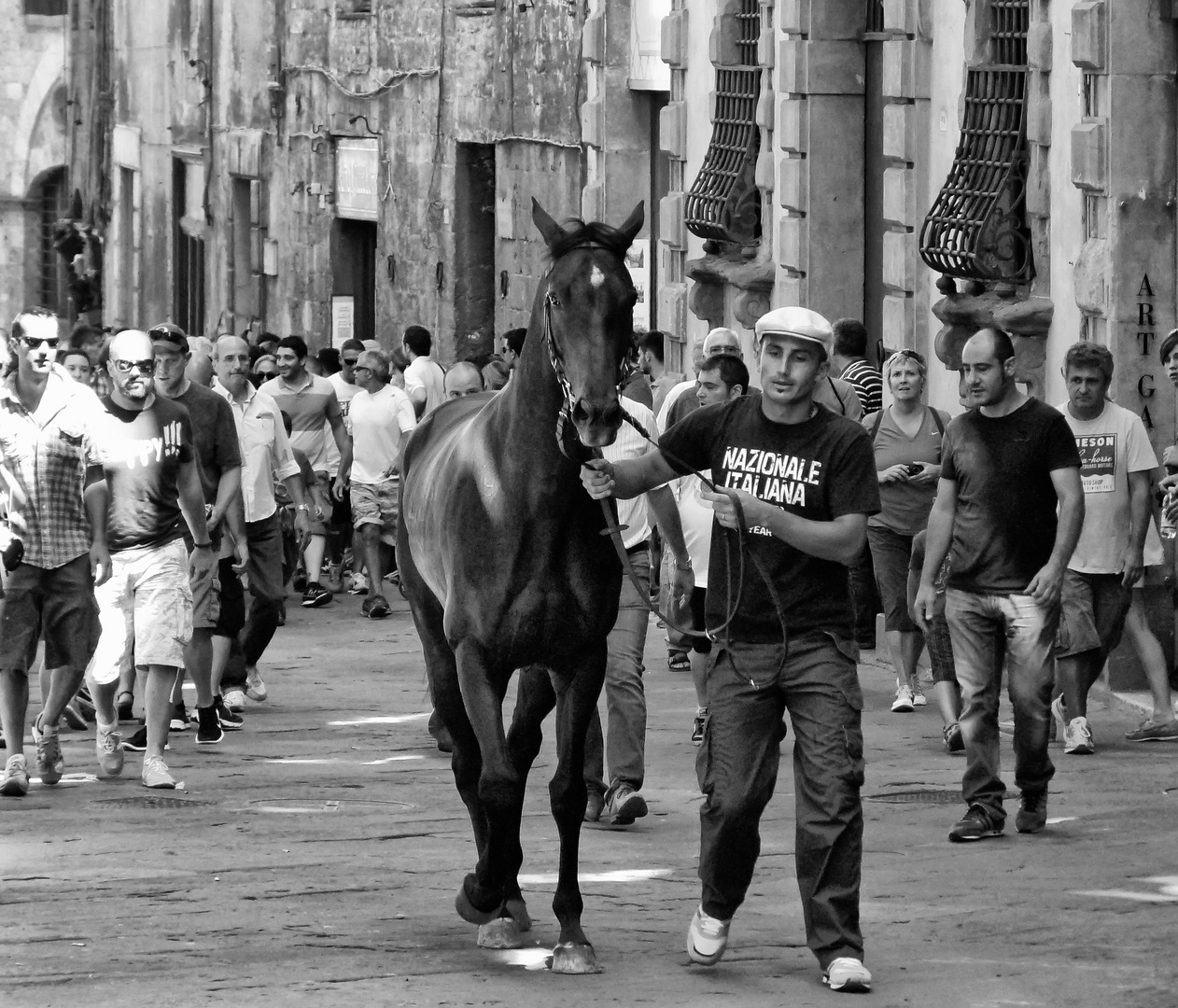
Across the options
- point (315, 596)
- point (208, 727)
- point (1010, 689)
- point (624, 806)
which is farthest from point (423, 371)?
point (1010, 689)

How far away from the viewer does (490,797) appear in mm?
7520

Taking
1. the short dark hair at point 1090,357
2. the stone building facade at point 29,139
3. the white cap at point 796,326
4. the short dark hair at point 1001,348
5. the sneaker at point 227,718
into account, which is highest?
the stone building facade at point 29,139

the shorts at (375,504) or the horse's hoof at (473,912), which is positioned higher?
the shorts at (375,504)

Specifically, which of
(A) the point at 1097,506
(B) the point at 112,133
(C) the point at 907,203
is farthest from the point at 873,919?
(B) the point at 112,133

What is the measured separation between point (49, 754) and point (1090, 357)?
473 cm

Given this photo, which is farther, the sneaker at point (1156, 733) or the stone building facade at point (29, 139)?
the stone building facade at point (29, 139)

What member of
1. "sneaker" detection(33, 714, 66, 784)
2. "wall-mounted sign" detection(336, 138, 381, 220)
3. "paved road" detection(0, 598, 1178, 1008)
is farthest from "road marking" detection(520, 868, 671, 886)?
"wall-mounted sign" detection(336, 138, 381, 220)

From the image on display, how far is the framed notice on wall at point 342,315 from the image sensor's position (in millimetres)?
29516

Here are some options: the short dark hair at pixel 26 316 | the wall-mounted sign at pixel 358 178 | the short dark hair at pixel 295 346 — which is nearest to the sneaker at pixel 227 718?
the short dark hair at pixel 26 316

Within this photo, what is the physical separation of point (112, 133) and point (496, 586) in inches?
1376

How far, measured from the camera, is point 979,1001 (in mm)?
6809

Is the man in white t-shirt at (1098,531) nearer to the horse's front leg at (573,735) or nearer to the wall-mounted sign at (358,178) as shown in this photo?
the horse's front leg at (573,735)

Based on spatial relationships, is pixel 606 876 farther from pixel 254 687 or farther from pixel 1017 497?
pixel 254 687

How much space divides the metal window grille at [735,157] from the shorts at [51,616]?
29.9ft
